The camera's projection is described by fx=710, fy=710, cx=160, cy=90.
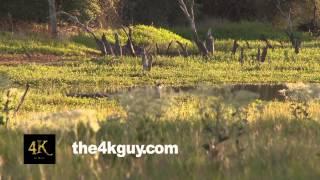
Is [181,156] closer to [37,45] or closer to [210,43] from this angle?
[210,43]

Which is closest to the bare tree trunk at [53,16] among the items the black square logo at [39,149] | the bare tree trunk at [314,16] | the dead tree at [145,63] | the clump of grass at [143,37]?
the clump of grass at [143,37]

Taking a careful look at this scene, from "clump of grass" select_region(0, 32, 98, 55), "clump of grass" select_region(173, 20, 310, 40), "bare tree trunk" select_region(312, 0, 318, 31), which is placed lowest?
"clump of grass" select_region(0, 32, 98, 55)

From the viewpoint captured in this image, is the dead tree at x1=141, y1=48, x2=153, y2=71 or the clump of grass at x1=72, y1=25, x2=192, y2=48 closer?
the dead tree at x1=141, y1=48, x2=153, y2=71

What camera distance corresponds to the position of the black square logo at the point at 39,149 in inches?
205

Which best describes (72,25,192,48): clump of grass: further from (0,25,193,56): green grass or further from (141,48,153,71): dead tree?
(141,48,153,71): dead tree

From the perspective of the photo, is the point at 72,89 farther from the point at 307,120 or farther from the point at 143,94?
the point at 143,94

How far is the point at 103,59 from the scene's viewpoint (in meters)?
23.1

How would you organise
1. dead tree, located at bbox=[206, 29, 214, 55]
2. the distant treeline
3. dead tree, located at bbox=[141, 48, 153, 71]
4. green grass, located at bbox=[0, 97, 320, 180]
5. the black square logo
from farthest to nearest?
the distant treeline → dead tree, located at bbox=[206, 29, 214, 55] → dead tree, located at bbox=[141, 48, 153, 71] → the black square logo → green grass, located at bbox=[0, 97, 320, 180]

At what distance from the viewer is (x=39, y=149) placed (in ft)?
17.4

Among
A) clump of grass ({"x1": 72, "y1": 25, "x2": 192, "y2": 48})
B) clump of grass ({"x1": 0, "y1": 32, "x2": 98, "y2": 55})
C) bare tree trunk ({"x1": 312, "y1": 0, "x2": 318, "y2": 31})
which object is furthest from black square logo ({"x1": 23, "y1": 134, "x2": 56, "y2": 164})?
bare tree trunk ({"x1": 312, "y1": 0, "x2": 318, "y2": 31})

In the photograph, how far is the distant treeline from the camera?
1383 inches

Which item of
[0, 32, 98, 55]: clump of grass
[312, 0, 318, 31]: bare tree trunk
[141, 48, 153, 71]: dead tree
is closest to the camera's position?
[141, 48, 153, 71]: dead tree

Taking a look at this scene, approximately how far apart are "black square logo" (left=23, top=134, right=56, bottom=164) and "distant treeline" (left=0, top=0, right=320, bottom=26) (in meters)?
29.5

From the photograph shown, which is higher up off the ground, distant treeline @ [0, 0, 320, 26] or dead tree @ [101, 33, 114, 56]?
distant treeline @ [0, 0, 320, 26]
